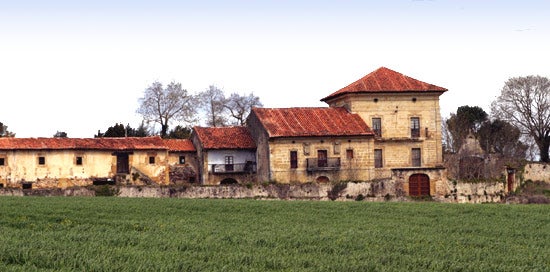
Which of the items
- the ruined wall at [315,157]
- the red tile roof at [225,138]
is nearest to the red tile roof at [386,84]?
the ruined wall at [315,157]

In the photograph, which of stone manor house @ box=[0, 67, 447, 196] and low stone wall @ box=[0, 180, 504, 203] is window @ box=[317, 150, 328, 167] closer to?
stone manor house @ box=[0, 67, 447, 196]

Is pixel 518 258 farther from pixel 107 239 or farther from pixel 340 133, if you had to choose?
pixel 340 133

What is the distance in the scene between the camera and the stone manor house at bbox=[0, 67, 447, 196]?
164 feet

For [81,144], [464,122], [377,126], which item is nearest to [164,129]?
[81,144]

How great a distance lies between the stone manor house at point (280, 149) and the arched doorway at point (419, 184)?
4.06 metres

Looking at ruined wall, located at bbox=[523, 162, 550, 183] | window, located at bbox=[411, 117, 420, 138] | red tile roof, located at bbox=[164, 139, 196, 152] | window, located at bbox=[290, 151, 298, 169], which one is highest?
window, located at bbox=[411, 117, 420, 138]

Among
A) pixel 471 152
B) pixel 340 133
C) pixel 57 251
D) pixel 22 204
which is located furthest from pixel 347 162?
pixel 57 251

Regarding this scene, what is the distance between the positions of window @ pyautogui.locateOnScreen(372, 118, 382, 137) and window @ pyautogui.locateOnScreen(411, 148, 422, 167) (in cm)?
249

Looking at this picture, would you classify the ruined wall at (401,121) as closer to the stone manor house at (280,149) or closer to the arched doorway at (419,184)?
the stone manor house at (280,149)

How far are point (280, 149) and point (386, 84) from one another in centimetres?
863

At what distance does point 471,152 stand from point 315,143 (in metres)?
21.9

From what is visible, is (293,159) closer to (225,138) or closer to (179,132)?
(225,138)

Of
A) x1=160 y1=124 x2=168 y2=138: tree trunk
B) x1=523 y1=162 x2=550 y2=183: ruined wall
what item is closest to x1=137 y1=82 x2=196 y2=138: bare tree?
x1=160 y1=124 x2=168 y2=138: tree trunk

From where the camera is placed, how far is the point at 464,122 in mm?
81625
